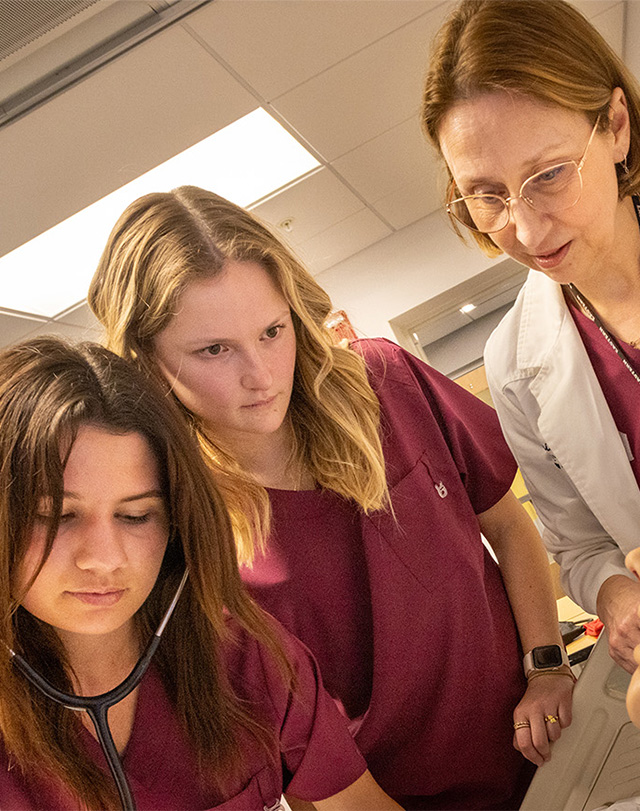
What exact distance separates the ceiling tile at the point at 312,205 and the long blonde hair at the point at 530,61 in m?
2.61

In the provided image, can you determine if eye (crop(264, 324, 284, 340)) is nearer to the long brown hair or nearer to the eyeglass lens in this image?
the long brown hair

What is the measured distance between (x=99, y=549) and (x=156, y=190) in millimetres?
2897

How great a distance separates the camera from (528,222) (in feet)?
3.76

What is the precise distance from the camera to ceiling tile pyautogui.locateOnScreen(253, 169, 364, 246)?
392 cm

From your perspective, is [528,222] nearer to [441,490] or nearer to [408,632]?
[441,490]

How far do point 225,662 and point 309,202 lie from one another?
3.14 m

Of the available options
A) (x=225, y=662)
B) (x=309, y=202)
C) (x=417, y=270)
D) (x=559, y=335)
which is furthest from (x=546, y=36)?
(x=417, y=270)

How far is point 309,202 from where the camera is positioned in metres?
4.09

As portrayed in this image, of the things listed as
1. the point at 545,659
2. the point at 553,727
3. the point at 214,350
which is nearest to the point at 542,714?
the point at 553,727

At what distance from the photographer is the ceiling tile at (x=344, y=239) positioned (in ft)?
14.7

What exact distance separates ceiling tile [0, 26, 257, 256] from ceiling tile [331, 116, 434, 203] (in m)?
0.73

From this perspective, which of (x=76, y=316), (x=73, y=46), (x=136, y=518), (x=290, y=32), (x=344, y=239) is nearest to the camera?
(x=136, y=518)

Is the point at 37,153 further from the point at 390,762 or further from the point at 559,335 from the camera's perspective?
the point at 390,762

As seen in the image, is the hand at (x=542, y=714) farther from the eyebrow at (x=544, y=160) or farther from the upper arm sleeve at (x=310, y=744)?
the eyebrow at (x=544, y=160)
